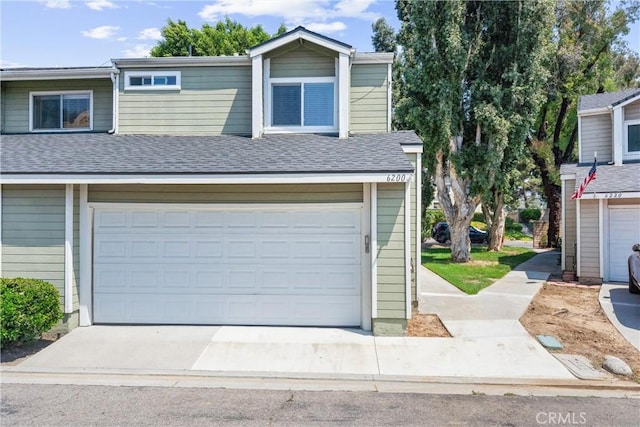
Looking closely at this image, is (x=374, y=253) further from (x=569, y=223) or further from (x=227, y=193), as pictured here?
(x=569, y=223)

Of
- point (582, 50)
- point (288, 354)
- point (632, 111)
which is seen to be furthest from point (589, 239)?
point (582, 50)

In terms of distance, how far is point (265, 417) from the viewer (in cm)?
479

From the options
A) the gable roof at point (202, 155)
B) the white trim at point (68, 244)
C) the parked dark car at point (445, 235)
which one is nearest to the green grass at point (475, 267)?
the gable roof at point (202, 155)

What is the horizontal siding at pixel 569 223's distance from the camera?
46.3 feet

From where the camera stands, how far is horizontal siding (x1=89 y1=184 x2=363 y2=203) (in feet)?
26.1

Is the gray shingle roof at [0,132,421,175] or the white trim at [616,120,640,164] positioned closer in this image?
the gray shingle roof at [0,132,421,175]

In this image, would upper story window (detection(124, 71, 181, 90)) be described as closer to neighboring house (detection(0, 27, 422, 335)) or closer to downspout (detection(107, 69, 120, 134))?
downspout (detection(107, 69, 120, 134))

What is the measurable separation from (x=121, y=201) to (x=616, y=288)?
12531 mm

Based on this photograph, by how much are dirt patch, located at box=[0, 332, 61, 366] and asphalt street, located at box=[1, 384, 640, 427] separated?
979 millimetres

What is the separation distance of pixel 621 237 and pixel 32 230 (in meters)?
14.9

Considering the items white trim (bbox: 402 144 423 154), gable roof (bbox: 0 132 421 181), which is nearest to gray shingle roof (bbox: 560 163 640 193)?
white trim (bbox: 402 144 423 154)

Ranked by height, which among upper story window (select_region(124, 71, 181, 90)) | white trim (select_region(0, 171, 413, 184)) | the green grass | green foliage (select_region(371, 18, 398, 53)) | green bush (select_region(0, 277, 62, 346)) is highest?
green foliage (select_region(371, 18, 398, 53))

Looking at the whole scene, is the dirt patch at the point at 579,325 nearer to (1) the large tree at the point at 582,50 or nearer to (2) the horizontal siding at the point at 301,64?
(2) the horizontal siding at the point at 301,64

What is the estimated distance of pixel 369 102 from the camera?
9648mm
